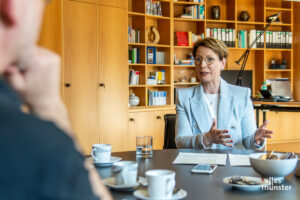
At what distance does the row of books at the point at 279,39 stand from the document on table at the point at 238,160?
18.3ft

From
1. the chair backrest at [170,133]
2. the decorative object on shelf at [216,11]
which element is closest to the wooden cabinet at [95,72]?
the decorative object on shelf at [216,11]

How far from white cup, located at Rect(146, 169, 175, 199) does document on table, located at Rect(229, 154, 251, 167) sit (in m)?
0.63

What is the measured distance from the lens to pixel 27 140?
374mm

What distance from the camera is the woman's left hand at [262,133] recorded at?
205 centimetres

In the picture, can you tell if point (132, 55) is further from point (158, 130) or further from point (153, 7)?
point (158, 130)

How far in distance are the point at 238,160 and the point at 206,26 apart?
17.7ft

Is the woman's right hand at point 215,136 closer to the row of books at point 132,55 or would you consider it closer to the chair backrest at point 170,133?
the chair backrest at point 170,133

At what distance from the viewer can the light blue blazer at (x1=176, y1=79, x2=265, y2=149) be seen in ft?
7.96

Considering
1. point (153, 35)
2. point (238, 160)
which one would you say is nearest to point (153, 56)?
point (153, 35)

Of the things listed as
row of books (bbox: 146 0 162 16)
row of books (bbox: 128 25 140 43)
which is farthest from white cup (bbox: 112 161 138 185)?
row of books (bbox: 146 0 162 16)

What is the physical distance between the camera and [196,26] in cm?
674

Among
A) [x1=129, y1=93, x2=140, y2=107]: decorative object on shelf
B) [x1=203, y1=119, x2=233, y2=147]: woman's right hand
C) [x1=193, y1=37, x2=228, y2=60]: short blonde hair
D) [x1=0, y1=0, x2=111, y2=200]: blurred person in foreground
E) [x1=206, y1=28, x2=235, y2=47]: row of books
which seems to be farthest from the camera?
[x1=206, y1=28, x2=235, y2=47]: row of books

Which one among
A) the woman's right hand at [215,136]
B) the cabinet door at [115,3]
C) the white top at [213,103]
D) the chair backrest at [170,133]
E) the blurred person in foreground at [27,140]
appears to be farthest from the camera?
the cabinet door at [115,3]

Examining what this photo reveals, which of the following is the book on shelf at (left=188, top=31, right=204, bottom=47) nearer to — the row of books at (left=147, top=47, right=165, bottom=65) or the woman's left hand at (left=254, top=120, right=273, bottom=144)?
the row of books at (left=147, top=47, right=165, bottom=65)
